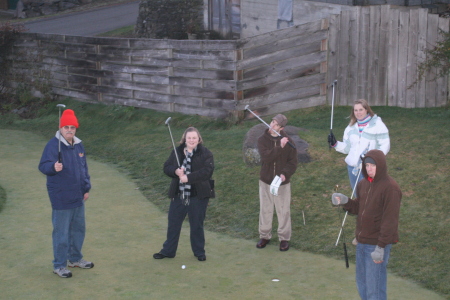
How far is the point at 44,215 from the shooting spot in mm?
9258

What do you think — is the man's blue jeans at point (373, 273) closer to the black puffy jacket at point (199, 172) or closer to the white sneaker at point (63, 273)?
the black puffy jacket at point (199, 172)

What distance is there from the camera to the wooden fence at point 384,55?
11.5 metres

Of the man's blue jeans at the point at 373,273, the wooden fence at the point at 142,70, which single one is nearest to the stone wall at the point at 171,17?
the wooden fence at the point at 142,70

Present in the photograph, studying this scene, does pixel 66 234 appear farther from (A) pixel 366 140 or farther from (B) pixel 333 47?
(B) pixel 333 47

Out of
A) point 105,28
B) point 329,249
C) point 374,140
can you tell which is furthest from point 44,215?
point 105,28

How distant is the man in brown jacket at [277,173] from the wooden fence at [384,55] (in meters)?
4.96

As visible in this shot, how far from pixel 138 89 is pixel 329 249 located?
8468 mm

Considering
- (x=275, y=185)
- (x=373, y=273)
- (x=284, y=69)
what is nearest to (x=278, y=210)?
(x=275, y=185)

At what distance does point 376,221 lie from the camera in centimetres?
536

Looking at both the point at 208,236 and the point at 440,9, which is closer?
the point at 208,236

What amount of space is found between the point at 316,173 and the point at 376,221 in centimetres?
439

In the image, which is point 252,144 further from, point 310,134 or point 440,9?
point 440,9

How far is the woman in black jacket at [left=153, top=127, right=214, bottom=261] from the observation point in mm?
7141

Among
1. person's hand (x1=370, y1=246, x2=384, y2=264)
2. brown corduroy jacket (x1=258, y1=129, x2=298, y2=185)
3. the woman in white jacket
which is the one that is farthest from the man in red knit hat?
person's hand (x1=370, y1=246, x2=384, y2=264)
